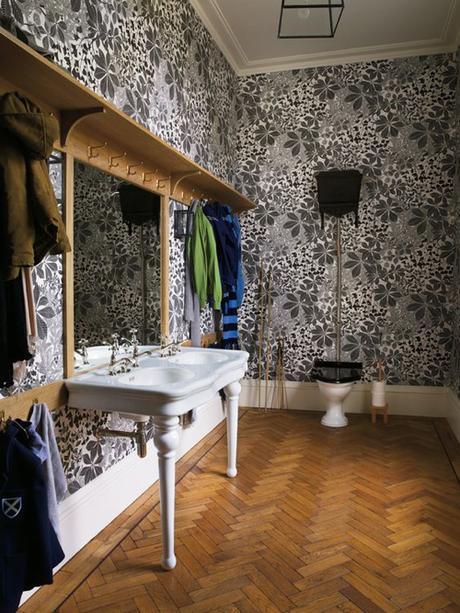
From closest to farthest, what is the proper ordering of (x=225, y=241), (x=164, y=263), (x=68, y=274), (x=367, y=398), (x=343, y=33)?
(x=68, y=274), (x=164, y=263), (x=225, y=241), (x=343, y=33), (x=367, y=398)

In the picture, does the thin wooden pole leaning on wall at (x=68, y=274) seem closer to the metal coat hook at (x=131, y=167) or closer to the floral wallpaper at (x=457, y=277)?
the metal coat hook at (x=131, y=167)

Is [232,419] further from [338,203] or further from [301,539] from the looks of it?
[338,203]

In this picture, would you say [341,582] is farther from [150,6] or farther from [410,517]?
[150,6]

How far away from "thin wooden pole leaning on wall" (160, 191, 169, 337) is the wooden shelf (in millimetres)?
104

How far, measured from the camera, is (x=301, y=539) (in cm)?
232

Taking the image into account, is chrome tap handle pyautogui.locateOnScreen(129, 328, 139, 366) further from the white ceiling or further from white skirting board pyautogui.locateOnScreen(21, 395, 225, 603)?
the white ceiling

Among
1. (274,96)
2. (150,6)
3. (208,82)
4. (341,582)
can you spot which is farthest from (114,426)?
(274,96)

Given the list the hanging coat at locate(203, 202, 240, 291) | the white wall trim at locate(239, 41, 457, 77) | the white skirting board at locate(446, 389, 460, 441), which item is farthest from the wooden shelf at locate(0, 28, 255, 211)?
the white skirting board at locate(446, 389, 460, 441)

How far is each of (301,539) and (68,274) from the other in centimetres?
163

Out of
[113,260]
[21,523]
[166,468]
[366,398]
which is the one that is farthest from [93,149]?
[366,398]

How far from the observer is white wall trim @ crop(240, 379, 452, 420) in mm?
4371

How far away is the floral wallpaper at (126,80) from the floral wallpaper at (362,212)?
688 mm

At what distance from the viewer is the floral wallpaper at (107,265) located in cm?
224

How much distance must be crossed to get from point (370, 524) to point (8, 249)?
211cm
